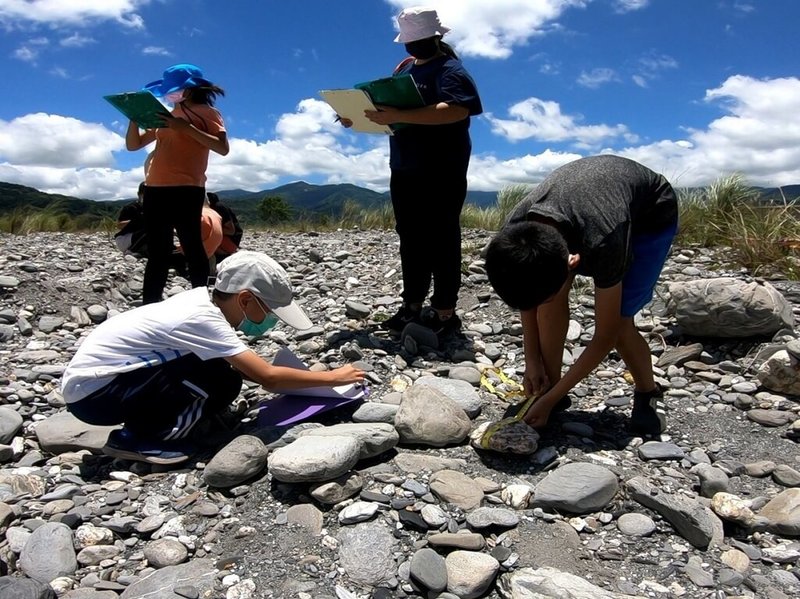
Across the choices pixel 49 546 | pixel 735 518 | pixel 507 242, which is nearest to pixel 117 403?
pixel 49 546

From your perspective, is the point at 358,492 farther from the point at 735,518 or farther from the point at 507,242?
the point at 735,518

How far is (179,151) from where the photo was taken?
13.9 ft

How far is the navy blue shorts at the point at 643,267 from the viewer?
283 centimetres

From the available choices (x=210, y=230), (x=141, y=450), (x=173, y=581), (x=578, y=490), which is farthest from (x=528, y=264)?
(x=210, y=230)

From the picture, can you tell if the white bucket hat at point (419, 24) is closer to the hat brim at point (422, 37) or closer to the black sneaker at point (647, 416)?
the hat brim at point (422, 37)

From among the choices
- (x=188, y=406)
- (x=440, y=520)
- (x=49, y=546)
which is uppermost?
(x=188, y=406)

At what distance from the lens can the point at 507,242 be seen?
2.23 meters

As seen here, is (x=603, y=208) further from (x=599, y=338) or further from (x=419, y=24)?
(x=419, y=24)

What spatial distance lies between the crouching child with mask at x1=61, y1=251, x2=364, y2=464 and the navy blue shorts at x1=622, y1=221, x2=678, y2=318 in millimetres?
1469

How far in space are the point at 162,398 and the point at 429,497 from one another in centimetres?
135

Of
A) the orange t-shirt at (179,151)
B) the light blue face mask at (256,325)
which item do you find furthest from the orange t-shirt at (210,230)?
the light blue face mask at (256,325)

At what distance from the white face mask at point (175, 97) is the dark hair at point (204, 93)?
0.16ft

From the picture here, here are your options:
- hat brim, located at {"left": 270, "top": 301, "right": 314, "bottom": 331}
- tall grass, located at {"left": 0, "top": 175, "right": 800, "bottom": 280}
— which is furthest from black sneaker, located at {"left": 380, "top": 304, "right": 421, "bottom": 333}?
hat brim, located at {"left": 270, "top": 301, "right": 314, "bottom": 331}

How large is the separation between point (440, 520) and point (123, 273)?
5.70 m
